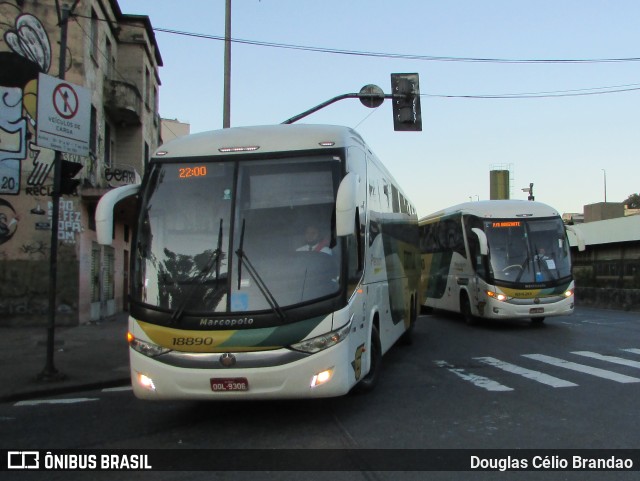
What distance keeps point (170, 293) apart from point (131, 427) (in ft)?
5.63

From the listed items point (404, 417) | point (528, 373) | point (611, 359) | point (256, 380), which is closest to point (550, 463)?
point (404, 417)

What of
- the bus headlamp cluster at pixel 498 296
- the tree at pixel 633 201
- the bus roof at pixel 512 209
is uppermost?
the tree at pixel 633 201

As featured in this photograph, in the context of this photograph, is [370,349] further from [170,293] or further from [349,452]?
[170,293]

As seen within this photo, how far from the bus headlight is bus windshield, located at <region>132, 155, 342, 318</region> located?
40 centimetres

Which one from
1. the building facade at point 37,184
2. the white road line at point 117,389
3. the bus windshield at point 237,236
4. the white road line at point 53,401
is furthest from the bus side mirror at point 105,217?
the building facade at point 37,184

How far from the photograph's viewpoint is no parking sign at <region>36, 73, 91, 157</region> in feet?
29.9

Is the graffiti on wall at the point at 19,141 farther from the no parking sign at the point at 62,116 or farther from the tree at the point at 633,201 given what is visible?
the tree at the point at 633,201

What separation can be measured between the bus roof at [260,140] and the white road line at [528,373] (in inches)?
179

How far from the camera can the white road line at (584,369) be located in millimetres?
8695

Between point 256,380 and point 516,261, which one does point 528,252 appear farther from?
point 256,380

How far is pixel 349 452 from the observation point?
5391mm

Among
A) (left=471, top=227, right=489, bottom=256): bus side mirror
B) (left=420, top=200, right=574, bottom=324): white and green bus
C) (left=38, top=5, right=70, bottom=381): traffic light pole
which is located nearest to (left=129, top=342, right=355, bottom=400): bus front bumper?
(left=38, top=5, right=70, bottom=381): traffic light pole

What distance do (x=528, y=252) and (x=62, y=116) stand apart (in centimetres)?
1147

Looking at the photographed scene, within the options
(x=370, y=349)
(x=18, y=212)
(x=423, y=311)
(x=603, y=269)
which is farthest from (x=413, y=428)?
(x=603, y=269)
